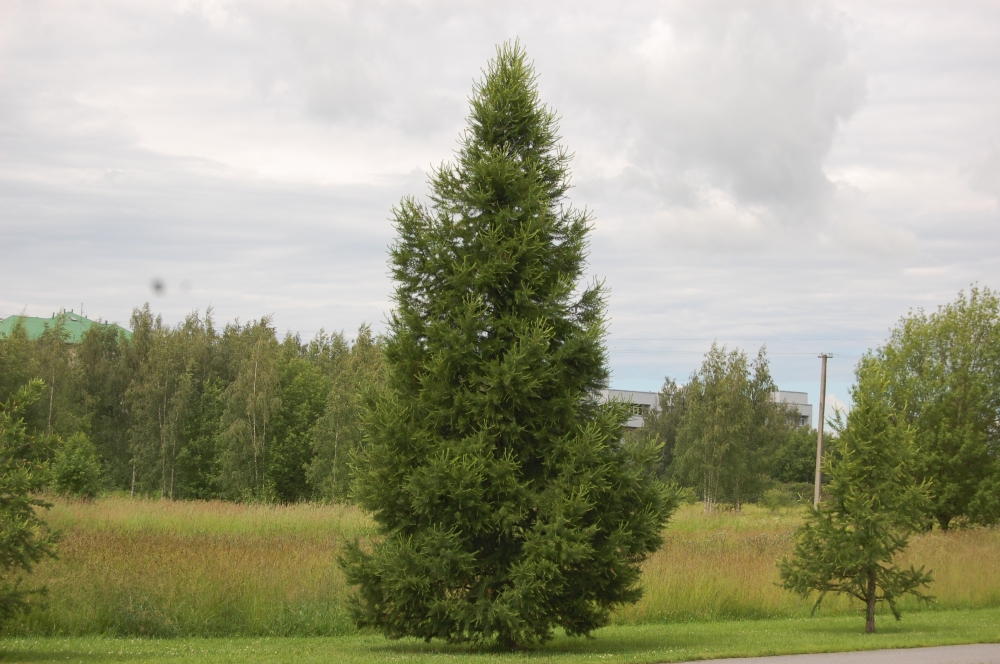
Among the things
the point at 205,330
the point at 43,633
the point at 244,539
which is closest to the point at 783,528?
the point at 244,539

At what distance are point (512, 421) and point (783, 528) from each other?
2590cm

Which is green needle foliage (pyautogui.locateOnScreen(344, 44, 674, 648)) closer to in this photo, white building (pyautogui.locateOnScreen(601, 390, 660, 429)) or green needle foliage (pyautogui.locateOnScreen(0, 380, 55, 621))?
white building (pyautogui.locateOnScreen(601, 390, 660, 429))

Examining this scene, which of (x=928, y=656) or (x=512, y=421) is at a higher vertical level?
(x=512, y=421)

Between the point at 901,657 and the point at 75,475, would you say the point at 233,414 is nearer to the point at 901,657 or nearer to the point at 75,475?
the point at 75,475

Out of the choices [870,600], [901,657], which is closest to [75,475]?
[870,600]

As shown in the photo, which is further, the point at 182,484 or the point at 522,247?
the point at 182,484

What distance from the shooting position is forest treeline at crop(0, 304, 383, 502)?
5272 cm

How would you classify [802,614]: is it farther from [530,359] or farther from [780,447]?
[780,447]

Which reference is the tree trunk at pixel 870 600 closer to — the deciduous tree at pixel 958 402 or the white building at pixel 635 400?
the white building at pixel 635 400

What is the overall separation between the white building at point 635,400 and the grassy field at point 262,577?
416cm

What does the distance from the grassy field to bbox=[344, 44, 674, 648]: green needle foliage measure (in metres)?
1.65

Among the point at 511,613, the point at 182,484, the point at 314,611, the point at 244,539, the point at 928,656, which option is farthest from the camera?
the point at 182,484

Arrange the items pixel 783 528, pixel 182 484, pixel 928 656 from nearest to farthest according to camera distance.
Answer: pixel 928 656
pixel 783 528
pixel 182 484

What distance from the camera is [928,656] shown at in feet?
41.2
